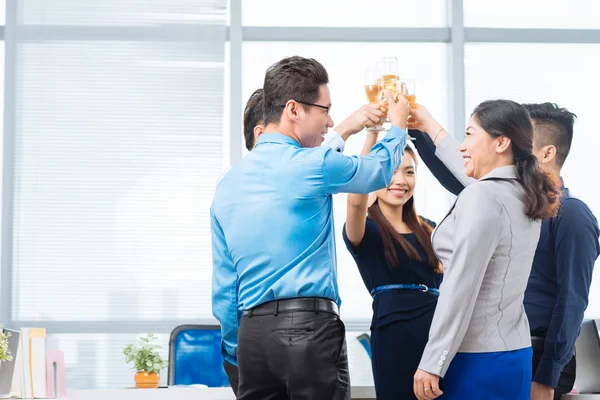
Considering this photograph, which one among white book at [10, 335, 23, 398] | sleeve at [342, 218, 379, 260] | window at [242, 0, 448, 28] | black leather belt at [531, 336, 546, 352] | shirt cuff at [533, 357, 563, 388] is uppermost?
window at [242, 0, 448, 28]

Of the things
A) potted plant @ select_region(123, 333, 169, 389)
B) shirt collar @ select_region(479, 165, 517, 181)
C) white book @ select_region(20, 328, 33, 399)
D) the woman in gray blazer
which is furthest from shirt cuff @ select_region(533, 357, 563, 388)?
potted plant @ select_region(123, 333, 169, 389)

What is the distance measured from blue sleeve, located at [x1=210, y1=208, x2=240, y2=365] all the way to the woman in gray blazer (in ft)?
1.70

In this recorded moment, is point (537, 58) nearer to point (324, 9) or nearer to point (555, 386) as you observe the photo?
point (324, 9)

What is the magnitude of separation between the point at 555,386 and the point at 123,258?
362cm

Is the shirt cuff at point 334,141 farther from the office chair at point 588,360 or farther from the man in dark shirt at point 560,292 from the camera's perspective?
the office chair at point 588,360

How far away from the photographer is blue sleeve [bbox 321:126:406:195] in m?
1.87

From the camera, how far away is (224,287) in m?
2.08

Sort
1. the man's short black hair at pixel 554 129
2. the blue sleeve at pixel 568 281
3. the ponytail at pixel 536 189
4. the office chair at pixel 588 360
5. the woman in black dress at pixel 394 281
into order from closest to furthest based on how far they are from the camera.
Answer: the ponytail at pixel 536 189 → the blue sleeve at pixel 568 281 → the woman in black dress at pixel 394 281 → the man's short black hair at pixel 554 129 → the office chair at pixel 588 360

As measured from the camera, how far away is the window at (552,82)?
548 centimetres

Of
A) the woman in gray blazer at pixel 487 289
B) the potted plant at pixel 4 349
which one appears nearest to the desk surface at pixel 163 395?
the potted plant at pixel 4 349

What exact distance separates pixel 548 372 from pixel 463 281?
48 centimetres

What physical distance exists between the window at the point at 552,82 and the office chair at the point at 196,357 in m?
2.60

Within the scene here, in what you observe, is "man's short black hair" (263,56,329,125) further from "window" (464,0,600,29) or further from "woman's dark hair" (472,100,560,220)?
"window" (464,0,600,29)

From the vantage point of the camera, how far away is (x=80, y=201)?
523 cm
